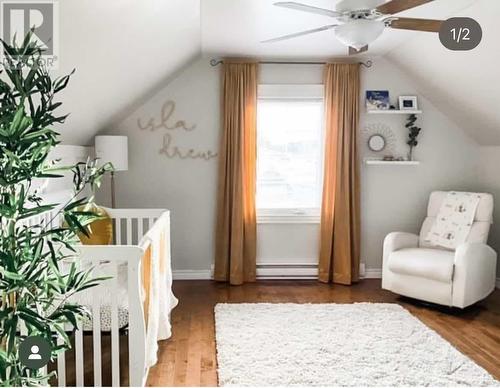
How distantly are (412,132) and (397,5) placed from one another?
280cm

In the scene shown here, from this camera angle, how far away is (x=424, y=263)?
4.03 meters

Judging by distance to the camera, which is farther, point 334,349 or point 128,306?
point 334,349

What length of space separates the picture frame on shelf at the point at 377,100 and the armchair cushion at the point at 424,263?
147cm

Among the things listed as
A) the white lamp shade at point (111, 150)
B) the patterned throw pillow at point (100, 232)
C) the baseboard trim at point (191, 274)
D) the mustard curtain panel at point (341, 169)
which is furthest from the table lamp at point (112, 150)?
the mustard curtain panel at point (341, 169)

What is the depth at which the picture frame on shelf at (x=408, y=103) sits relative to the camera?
16.3 feet

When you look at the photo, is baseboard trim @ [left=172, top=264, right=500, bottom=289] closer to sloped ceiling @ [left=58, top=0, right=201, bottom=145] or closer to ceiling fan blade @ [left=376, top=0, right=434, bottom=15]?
sloped ceiling @ [left=58, top=0, right=201, bottom=145]

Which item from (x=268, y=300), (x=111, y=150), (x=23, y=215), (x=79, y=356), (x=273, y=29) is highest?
(x=273, y=29)

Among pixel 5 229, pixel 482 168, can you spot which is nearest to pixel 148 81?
pixel 5 229

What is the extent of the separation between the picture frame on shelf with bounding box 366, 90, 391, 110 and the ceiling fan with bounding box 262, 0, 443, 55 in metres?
2.24

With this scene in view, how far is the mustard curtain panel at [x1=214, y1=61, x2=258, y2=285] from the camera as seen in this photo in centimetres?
486

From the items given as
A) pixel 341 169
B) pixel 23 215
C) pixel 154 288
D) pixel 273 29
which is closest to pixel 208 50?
pixel 273 29

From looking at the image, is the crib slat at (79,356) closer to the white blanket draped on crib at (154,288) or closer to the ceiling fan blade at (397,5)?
the white blanket draped on crib at (154,288)

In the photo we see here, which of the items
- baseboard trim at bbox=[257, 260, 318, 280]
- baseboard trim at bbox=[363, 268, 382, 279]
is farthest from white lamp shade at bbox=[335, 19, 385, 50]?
baseboard trim at bbox=[363, 268, 382, 279]

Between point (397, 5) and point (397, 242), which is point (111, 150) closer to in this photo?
point (397, 242)
